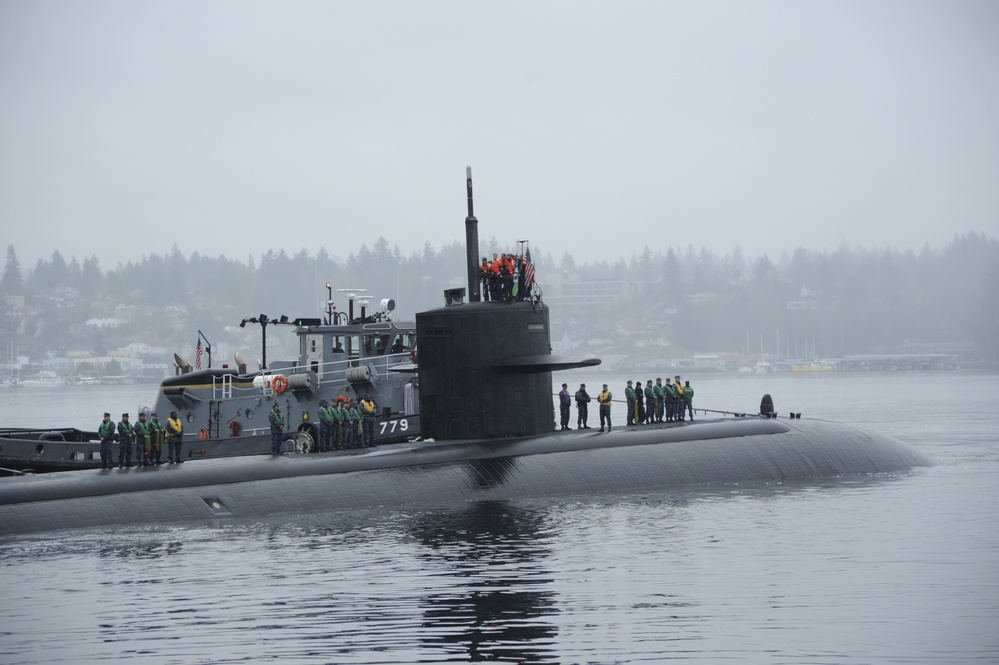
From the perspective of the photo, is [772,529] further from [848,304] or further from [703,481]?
[848,304]

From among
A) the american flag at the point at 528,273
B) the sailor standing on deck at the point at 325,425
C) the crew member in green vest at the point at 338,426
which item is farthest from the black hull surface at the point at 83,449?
the american flag at the point at 528,273

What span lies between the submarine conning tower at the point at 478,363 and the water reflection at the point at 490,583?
6.08ft

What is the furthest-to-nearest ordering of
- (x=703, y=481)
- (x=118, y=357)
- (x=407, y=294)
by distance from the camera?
(x=118, y=357) → (x=407, y=294) → (x=703, y=481)

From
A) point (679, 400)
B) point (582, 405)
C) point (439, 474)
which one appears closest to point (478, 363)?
point (439, 474)

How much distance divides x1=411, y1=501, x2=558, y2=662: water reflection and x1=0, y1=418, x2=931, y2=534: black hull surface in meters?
0.76

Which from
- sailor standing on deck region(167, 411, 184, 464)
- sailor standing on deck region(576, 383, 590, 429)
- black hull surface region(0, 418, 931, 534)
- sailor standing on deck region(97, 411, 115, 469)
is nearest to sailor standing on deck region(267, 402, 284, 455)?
black hull surface region(0, 418, 931, 534)

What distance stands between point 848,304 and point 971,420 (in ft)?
455

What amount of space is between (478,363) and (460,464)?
189 centimetres

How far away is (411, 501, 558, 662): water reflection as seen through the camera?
14.5m

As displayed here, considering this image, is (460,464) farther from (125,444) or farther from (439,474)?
(125,444)

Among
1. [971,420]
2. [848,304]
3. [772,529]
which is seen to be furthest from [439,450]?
[848,304]

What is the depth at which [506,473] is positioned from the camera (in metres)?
23.7

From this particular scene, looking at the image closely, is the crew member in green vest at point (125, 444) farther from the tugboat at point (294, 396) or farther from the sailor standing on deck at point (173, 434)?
the tugboat at point (294, 396)

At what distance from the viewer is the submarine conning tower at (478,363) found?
78.5 ft
